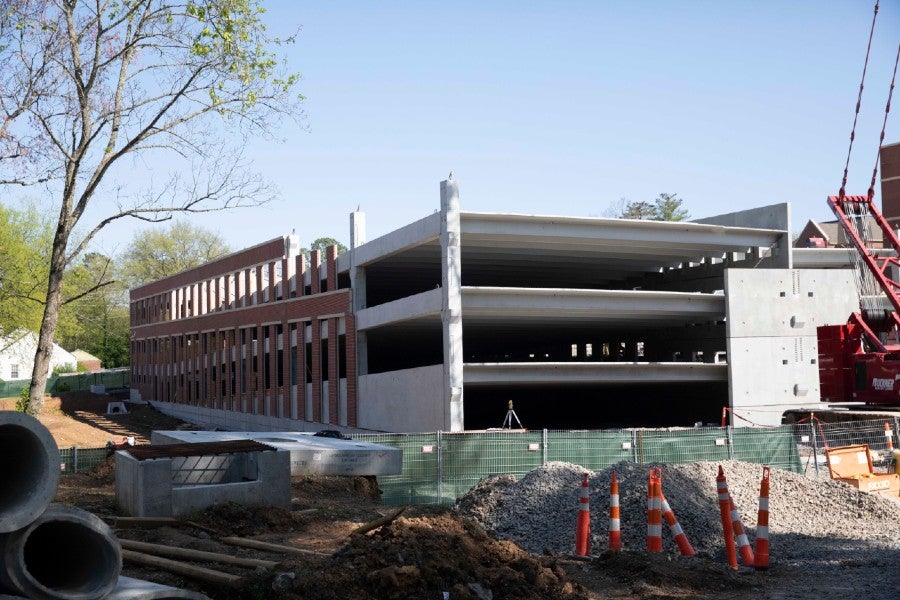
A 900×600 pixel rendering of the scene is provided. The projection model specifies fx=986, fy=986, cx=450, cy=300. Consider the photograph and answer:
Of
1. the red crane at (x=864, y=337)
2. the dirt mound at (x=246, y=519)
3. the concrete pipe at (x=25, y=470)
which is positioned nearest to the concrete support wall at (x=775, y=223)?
the red crane at (x=864, y=337)

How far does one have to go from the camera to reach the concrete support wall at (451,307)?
32.7 metres

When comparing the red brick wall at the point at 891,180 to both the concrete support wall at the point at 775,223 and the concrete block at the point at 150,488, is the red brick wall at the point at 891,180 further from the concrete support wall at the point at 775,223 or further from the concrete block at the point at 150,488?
the concrete block at the point at 150,488

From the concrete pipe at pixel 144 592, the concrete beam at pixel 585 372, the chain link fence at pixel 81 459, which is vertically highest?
the concrete beam at pixel 585 372

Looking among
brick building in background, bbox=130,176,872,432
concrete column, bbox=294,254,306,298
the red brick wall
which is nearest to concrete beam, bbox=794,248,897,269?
brick building in background, bbox=130,176,872,432

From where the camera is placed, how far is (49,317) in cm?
2659

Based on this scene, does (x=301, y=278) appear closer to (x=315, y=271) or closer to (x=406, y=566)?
(x=315, y=271)

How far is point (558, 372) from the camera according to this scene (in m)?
35.0

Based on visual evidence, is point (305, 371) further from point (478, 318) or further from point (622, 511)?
point (622, 511)

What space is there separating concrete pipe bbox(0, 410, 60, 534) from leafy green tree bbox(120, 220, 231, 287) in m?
96.9

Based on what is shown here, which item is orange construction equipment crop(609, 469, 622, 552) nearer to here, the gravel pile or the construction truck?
the gravel pile

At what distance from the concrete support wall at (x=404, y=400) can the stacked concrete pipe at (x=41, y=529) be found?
25.9m

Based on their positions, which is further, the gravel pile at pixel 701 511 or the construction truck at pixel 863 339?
the construction truck at pixel 863 339

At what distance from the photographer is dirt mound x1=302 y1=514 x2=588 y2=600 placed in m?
8.56

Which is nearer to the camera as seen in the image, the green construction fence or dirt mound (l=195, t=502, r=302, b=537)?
dirt mound (l=195, t=502, r=302, b=537)
